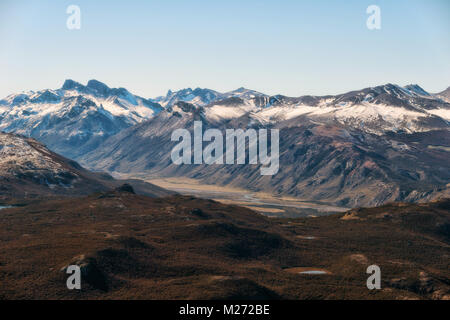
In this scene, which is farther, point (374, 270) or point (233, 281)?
point (374, 270)

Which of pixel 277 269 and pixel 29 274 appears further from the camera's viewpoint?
pixel 277 269
